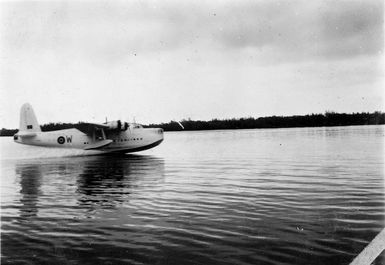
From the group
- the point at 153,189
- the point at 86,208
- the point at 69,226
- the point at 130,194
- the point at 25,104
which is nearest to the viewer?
the point at 69,226

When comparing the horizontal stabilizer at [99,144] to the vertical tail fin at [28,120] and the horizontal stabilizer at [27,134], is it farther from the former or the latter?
the vertical tail fin at [28,120]

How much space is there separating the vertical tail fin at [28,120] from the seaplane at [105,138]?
23.4 inches

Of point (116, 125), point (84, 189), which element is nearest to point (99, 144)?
point (116, 125)

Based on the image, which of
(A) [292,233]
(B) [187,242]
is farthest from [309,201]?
(B) [187,242]

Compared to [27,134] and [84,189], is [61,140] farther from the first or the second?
[84,189]

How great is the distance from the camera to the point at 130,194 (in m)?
12.1

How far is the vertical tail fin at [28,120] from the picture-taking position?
3438cm

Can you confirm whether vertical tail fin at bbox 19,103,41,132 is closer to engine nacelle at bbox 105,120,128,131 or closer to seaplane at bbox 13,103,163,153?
seaplane at bbox 13,103,163,153

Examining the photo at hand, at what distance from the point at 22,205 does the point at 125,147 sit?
22820mm

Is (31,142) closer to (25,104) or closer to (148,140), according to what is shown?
(25,104)

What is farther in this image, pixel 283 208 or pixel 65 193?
pixel 65 193

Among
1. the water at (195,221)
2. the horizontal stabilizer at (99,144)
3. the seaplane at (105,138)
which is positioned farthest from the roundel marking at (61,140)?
the water at (195,221)

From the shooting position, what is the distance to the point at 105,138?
108 ft

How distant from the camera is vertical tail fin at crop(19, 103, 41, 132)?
34.4 metres
